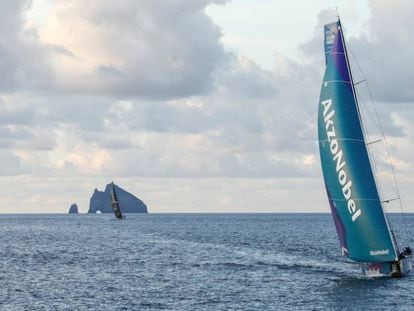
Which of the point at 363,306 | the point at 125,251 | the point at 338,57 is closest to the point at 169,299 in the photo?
the point at 363,306

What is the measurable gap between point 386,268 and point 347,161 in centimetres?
1104

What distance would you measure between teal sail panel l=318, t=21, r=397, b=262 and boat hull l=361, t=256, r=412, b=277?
1826 mm

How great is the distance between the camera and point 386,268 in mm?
75062

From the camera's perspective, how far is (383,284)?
72.4 meters

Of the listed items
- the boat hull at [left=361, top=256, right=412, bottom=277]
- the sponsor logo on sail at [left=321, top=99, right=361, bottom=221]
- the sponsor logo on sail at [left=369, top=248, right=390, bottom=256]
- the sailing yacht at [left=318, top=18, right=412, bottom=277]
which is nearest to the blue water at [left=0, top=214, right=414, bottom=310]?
the boat hull at [left=361, top=256, right=412, bottom=277]

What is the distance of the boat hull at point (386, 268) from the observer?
74.8 metres

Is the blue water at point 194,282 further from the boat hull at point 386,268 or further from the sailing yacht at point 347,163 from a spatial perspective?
the sailing yacht at point 347,163

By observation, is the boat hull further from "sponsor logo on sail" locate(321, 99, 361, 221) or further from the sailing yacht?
"sponsor logo on sail" locate(321, 99, 361, 221)

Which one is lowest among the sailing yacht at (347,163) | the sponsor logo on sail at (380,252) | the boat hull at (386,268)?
the boat hull at (386,268)

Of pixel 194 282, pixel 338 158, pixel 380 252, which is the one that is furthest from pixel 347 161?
pixel 194 282

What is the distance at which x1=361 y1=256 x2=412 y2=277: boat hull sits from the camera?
245ft

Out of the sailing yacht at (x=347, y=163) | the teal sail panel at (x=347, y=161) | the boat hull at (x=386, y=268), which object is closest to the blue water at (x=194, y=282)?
the boat hull at (x=386, y=268)

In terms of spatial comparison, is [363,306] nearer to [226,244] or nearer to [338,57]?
[338,57]

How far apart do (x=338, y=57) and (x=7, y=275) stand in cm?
4113
